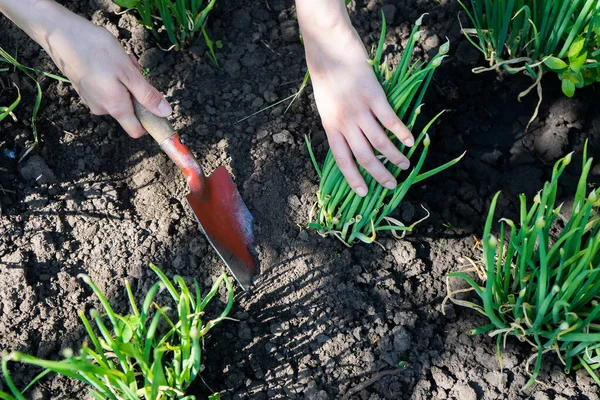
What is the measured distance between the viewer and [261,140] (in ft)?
6.23

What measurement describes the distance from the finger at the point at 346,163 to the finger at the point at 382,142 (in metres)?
0.07

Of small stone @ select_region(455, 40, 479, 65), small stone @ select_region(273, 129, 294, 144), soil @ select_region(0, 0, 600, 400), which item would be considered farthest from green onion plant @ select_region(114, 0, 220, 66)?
small stone @ select_region(455, 40, 479, 65)

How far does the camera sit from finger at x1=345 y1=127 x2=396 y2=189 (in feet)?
5.23

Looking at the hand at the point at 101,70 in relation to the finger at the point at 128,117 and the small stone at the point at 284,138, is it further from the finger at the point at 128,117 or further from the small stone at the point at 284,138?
the small stone at the point at 284,138

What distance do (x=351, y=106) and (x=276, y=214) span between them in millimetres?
399

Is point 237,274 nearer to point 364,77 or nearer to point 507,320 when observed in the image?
point 364,77

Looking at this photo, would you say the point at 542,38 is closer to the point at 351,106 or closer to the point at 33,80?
the point at 351,106

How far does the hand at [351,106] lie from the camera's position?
159 cm

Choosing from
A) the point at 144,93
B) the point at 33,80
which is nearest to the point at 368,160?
the point at 144,93

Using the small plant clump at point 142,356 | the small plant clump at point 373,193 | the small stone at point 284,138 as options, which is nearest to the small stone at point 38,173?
the small plant clump at point 142,356

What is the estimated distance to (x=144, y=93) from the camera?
157 cm

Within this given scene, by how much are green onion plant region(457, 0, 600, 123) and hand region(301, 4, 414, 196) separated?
1.44ft

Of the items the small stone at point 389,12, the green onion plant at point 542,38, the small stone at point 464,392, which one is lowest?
the small stone at point 464,392

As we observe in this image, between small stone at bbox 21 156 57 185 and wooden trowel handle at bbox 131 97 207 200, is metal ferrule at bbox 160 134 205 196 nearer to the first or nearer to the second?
wooden trowel handle at bbox 131 97 207 200
